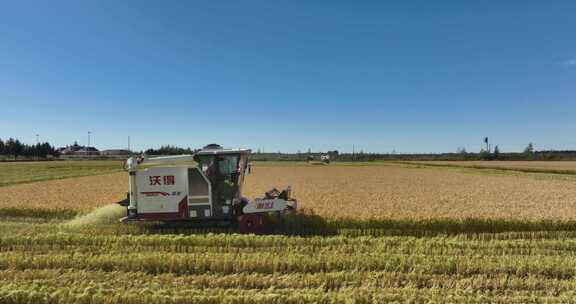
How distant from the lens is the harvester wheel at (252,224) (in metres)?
8.87

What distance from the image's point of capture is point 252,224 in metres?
8.90

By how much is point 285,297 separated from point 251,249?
8.34 ft

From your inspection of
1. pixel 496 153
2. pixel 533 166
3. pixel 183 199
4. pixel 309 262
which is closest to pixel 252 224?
pixel 183 199

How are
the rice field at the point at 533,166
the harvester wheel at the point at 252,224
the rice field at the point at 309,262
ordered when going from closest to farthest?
the rice field at the point at 309,262, the harvester wheel at the point at 252,224, the rice field at the point at 533,166

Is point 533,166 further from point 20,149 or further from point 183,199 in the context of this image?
point 20,149

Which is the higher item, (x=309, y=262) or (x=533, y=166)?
(x=533, y=166)

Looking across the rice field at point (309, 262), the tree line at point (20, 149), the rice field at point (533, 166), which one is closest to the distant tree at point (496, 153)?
the rice field at point (533, 166)

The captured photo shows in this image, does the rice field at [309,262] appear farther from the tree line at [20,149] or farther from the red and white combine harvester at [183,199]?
the tree line at [20,149]

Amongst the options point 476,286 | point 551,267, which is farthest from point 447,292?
point 551,267

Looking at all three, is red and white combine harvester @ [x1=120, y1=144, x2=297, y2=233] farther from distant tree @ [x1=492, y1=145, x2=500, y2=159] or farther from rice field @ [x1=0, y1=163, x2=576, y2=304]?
distant tree @ [x1=492, y1=145, x2=500, y2=159]

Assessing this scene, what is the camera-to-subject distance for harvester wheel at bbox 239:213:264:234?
887 centimetres

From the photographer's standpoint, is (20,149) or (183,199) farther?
(20,149)

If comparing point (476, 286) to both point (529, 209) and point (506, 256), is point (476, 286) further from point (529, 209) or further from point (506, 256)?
point (529, 209)

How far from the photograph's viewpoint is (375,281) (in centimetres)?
548
